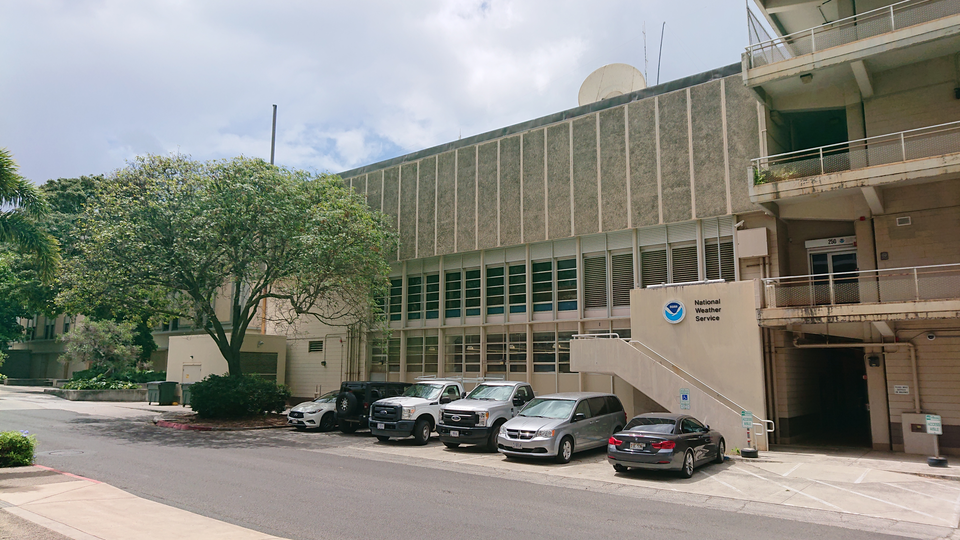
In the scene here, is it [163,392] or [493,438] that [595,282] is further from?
[163,392]

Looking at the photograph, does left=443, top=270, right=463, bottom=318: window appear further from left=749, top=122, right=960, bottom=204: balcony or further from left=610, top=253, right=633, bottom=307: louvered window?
left=749, top=122, right=960, bottom=204: balcony

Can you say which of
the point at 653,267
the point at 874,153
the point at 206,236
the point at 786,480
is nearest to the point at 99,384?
the point at 206,236

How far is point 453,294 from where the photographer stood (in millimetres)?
28156

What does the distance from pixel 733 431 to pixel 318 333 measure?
2268 cm

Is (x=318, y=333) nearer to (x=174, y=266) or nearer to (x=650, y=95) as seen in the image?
(x=174, y=266)

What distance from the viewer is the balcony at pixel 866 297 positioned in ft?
49.5

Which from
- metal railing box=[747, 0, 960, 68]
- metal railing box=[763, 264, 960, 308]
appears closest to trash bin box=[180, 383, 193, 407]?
metal railing box=[763, 264, 960, 308]

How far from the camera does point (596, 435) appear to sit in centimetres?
1634

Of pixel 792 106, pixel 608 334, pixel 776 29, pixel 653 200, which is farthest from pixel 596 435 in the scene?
pixel 776 29

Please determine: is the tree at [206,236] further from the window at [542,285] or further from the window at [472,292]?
the window at [542,285]

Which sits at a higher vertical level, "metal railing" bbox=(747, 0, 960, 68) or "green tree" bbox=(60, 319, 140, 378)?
"metal railing" bbox=(747, 0, 960, 68)

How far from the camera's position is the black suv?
69.3 ft

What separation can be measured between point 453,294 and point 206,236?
10906 mm

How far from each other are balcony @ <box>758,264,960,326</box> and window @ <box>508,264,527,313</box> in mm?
10215
